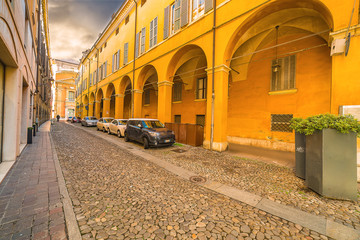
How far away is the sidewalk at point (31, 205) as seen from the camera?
6.87 ft

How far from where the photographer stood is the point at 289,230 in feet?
7.69

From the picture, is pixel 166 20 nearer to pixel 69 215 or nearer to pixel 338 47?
pixel 338 47

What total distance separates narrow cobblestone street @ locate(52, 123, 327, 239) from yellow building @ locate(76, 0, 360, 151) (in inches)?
185

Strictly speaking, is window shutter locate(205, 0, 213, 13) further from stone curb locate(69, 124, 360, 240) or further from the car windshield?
stone curb locate(69, 124, 360, 240)

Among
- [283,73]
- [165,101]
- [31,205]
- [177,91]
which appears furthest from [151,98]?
[31,205]

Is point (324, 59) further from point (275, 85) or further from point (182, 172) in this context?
point (182, 172)

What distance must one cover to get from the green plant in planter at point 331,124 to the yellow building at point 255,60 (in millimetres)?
1766

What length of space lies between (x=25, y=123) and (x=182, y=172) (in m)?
8.78

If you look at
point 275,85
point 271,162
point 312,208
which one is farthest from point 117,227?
point 275,85

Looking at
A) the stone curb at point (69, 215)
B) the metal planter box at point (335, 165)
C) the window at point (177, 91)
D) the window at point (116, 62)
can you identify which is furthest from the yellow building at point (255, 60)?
the stone curb at point (69, 215)

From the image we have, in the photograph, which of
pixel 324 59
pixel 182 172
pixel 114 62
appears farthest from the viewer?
pixel 114 62

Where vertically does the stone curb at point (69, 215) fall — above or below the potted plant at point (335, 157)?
below

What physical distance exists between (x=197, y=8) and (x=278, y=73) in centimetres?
671

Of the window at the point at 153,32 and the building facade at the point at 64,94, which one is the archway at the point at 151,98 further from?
the building facade at the point at 64,94
